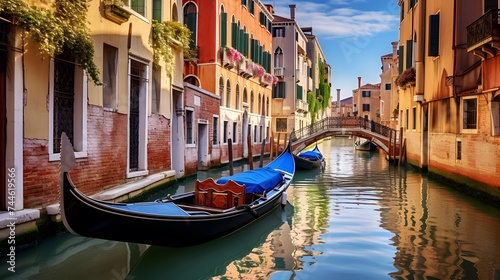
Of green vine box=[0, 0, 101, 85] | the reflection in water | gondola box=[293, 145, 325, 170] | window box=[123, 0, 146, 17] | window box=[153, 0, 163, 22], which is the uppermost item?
window box=[153, 0, 163, 22]

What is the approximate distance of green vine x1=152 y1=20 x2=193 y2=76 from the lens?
7300 millimetres

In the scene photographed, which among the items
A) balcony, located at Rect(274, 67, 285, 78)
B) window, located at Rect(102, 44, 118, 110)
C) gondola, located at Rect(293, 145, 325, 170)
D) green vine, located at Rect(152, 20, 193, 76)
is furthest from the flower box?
balcony, located at Rect(274, 67, 285, 78)

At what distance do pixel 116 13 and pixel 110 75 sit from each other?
2.71ft

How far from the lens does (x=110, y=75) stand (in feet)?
20.0

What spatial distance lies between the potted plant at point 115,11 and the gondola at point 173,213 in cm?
235

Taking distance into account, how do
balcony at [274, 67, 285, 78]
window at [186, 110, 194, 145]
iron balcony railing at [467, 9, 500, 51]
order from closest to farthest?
1. iron balcony railing at [467, 9, 500, 51]
2. window at [186, 110, 194, 145]
3. balcony at [274, 67, 285, 78]

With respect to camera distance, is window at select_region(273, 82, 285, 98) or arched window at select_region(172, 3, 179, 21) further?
window at select_region(273, 82, 285, 98)

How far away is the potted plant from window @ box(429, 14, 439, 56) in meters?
7.21

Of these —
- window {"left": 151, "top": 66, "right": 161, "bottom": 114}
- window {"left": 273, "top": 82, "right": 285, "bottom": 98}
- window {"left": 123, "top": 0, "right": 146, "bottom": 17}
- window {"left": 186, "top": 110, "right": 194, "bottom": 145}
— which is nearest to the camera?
window {"left": 123, "top": 0, "right": 146, "bottom": 17}

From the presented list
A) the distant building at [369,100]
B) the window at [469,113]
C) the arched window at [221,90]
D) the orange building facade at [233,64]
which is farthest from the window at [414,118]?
the distant building at [369,100]

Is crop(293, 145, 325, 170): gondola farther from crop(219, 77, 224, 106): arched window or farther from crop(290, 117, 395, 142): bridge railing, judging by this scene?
crop(219, 77, 224, 106): arched window

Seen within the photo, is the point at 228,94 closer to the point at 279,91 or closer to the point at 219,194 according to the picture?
the point at 279,91

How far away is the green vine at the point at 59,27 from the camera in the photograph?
3979 millimetres

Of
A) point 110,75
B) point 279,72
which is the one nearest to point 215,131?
point 110,75
